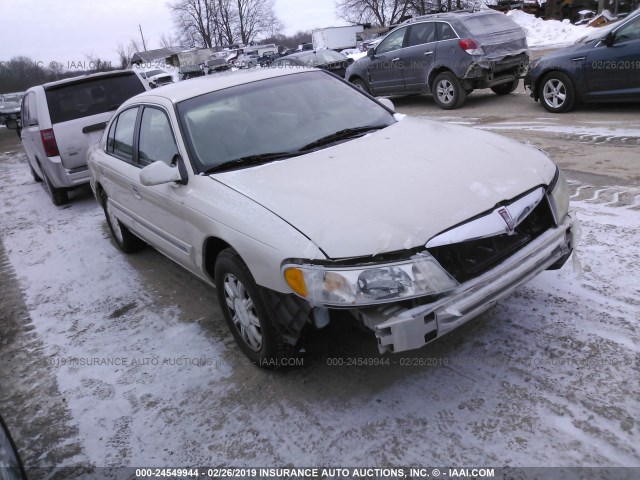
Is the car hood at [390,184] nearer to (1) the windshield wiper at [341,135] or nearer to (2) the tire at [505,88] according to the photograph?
(1) the windshield wiper at [341,135]

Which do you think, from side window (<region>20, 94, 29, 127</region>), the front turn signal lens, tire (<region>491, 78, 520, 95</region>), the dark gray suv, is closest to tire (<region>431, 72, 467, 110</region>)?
the dark gray suv

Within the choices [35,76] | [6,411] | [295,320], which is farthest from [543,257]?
[35,76]

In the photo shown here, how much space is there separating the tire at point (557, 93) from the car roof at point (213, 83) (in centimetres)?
549

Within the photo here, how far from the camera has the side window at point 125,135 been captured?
4266 mm

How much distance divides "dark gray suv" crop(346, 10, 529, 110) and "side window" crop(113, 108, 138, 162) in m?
6.91

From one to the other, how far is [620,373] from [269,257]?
1.91m

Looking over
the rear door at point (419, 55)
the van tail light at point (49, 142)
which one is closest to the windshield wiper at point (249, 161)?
the van tail light at point (49, 142)

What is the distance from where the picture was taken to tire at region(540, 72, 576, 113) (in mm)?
7949

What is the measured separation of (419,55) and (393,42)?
110cm

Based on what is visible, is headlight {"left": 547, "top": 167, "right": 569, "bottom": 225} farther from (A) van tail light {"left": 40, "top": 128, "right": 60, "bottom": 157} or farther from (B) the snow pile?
(B) the snow pile

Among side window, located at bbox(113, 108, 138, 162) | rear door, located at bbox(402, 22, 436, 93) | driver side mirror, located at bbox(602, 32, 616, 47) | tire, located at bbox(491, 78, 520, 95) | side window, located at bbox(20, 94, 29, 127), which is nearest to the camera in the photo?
side window, located at bbox(113, 108, 138, 162)

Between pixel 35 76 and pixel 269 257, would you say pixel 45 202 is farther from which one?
pixel 35 76

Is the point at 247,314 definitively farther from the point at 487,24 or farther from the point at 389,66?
the point at 389,66

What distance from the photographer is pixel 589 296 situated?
3262 mm
